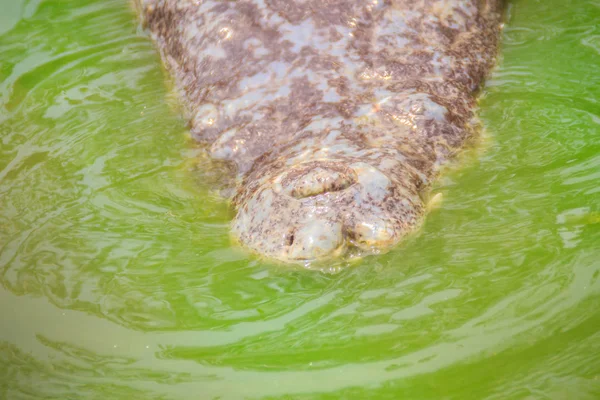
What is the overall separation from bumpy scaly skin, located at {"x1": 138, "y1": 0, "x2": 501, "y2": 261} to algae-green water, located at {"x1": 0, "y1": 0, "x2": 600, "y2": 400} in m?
0.16

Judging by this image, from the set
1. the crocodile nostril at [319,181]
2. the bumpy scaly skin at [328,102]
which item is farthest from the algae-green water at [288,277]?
the crocodile nostril at [319,181]

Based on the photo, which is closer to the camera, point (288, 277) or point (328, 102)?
point (288, 277)

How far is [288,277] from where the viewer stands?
145 inches

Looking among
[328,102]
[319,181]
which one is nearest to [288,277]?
[319,181]

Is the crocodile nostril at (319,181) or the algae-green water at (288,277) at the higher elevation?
the crocodile nostril at (319,181)

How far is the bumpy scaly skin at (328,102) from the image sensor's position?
3801 millimetres

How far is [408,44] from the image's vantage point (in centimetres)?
494

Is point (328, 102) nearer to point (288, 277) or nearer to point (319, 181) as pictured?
point (319, 181)

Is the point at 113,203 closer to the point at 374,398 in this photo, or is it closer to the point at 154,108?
the point at 154,108

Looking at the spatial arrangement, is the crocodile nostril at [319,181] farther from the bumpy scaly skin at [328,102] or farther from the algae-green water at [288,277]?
the algae-green water at [288,277]

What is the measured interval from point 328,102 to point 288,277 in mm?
1283

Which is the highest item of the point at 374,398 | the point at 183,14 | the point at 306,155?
the point at 183,14

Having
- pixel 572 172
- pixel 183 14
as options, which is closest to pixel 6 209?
pixel 183 14

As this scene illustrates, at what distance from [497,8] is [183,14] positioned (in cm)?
225
